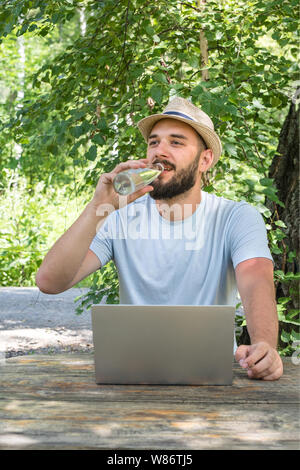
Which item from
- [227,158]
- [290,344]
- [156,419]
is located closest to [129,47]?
[227,158]

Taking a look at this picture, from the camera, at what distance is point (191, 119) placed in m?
2.28

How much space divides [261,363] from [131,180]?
707 millimetres

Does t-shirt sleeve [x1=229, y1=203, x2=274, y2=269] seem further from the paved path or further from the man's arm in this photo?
the paved path

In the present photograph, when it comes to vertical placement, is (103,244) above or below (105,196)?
below

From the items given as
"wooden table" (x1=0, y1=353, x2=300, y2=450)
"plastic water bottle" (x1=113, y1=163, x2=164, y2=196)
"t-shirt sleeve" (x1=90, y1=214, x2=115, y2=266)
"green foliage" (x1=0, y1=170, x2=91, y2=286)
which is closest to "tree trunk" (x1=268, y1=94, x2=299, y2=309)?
"t-shirt sleeve" (x1=90, y1=214, x2=115, y2=266)

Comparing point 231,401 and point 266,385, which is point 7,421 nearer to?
point 231,401

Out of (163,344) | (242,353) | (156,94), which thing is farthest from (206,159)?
(163,344)

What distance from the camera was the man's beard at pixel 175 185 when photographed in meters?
2.27

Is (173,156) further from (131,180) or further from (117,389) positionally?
(117,389)

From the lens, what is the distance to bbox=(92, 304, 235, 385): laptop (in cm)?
131

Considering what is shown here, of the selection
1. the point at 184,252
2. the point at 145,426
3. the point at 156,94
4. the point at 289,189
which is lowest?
the point at 145,426

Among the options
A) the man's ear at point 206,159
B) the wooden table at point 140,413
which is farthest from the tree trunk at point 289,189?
the wooden table at point 140,413

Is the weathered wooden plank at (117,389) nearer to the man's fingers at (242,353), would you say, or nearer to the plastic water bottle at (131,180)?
the man's fingers at (242,353)
